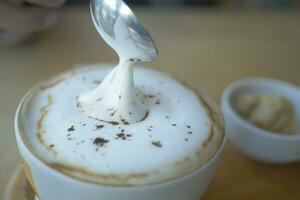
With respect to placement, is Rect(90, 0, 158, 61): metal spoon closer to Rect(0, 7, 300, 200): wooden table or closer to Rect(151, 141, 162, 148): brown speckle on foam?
Rect(151, 141, 162, 148): brown speckle on foam

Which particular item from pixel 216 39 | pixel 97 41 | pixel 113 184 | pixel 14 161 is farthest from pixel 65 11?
pixel 113 184

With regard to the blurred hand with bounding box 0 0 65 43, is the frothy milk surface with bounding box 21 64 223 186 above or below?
above

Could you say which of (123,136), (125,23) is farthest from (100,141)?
(125,23)

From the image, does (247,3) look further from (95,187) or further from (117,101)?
(95,187)

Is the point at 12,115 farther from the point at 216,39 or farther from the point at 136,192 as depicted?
the point at 216,39

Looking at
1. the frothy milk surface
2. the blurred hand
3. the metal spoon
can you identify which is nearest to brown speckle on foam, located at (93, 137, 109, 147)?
the frothy milk surface
